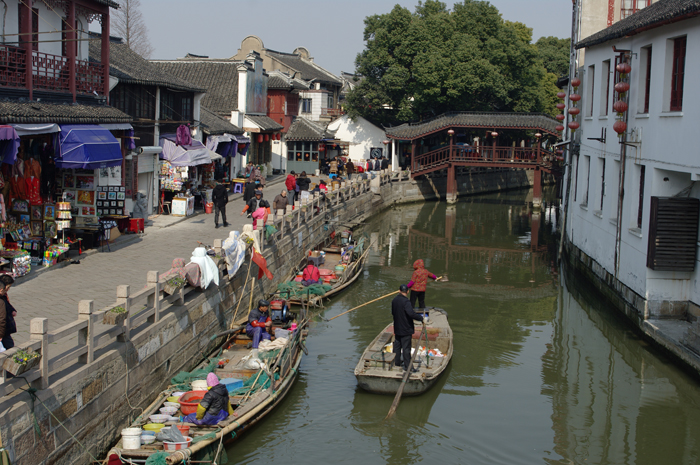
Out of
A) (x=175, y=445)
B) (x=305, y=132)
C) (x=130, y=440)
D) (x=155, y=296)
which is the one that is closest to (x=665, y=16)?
(x=155, y=296)

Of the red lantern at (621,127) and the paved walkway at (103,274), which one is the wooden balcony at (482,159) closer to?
the paved walkway at (103,274)

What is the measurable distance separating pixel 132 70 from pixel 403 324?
16049 mm

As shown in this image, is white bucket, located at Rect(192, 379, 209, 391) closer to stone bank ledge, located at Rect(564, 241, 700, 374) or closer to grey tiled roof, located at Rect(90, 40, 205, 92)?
stone bank ledge, located at Rect(564, 241, 700, 374)

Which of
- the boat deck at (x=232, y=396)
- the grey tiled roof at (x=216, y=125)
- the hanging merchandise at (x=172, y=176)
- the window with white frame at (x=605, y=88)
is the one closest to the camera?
the boat deck at (x=232, y=396)

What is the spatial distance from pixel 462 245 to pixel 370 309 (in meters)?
12.5

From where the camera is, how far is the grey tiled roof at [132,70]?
23406mm

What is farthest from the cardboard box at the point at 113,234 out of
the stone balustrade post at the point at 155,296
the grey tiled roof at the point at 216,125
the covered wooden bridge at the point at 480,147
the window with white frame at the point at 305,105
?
the window with white frame at the point at 305,105

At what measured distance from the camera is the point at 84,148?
16281 mm

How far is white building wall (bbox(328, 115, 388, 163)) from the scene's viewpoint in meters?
52.1

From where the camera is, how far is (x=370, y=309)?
2039 centimetres

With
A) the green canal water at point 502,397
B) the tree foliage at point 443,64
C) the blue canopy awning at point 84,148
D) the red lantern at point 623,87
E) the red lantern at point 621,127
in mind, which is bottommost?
the green canal water at point 502,397

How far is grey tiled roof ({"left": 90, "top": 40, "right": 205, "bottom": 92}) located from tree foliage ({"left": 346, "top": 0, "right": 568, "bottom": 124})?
70.6 feet

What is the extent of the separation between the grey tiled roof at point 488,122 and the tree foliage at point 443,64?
1.89m

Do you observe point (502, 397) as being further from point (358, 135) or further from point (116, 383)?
point (358, 135)
